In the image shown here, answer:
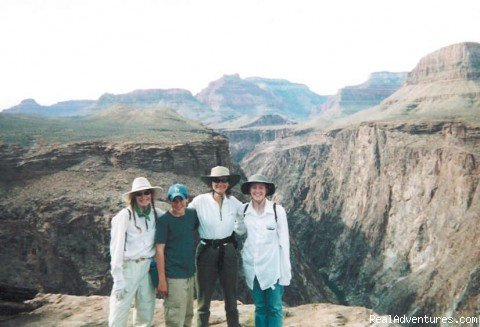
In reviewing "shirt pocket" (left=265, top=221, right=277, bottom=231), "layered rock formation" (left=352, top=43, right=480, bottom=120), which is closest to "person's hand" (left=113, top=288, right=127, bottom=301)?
"shirt pocket" (left=265, top=221, right=277, bottom=231)

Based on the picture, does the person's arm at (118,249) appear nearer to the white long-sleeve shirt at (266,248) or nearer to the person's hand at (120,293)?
the person's hand at (120,293)

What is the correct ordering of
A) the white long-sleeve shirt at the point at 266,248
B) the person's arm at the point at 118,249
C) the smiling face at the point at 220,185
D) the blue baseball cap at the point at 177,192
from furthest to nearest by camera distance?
the smiling face at the point at 220,185, the white long-sleeve shirt at the point at 266,248, the blue baseball cap at the point at 177,192, the person's arm at the point at 118,249

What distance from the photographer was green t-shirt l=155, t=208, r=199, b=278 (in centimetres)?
625

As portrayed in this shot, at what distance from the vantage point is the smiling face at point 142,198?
632 centimetres

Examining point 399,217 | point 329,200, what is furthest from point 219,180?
point 329,200

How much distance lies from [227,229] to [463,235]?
36.5 metres

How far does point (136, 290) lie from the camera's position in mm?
6465

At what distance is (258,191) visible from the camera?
21.5 feet

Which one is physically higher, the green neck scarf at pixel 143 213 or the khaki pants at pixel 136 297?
the green neck scarf at pixel 143 213

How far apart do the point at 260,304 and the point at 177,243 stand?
1658 millimetres

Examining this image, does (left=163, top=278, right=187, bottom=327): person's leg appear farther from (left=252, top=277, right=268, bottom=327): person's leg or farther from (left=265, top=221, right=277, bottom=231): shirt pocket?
(left=265, top=221, right=277, bottom=231): shirt pocket

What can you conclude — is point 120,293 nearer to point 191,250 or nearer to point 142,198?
point 191,250

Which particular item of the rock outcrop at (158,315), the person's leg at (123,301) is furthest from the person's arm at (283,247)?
the rock outcrop at (158,315)

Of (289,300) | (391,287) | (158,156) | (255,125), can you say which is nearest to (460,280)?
(391,287)
